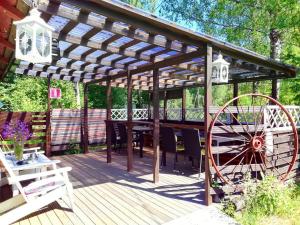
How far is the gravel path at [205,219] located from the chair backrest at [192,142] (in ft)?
5.05

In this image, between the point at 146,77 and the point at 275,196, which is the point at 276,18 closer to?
the point at 146,77

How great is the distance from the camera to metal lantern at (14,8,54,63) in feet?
7.93

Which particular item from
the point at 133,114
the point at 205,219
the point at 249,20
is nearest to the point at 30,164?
the point at 205,219

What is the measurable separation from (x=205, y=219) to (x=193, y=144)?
190 cm

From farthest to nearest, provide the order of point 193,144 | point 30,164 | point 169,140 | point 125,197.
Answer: point 169,140, point 193,144, point 125,197, point 30,164

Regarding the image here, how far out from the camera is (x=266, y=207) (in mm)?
3703

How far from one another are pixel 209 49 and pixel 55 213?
3323 millimetres

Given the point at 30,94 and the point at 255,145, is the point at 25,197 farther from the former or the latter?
the point at 30,94

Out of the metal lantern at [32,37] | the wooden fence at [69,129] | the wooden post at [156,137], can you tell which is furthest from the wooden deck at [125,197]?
the wooden fence at [69,129]

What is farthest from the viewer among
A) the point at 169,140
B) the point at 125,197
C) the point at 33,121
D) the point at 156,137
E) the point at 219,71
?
the point at 33,121

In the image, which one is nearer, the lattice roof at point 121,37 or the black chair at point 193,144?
the lattice roof at point 121,37

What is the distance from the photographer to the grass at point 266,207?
11.5 ft

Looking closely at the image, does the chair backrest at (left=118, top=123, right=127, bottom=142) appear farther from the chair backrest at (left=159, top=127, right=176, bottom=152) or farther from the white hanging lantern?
the white hanging lantern

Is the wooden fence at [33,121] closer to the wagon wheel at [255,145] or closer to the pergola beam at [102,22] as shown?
the pergola beam at [102,22]
